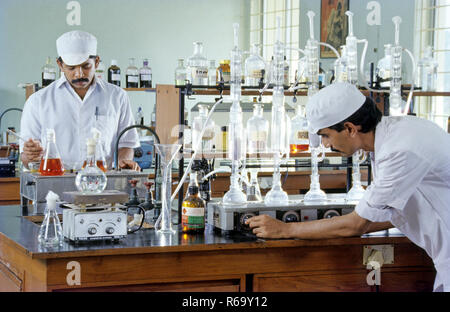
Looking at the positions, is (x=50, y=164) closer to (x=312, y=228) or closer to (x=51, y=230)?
(x=51, y=230)

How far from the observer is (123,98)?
4.28 metres

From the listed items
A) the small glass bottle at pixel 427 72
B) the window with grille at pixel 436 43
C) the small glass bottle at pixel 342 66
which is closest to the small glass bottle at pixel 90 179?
the small glass bottle at pixel 342 66

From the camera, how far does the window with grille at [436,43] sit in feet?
21.4

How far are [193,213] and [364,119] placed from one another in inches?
28.4

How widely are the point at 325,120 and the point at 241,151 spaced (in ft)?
1.35

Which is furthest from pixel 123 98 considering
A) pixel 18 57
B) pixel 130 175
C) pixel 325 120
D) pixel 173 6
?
pixel 173 6

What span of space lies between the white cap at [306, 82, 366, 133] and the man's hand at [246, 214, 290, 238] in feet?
→ 1.20

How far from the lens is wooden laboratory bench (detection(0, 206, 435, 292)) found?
88.5 inches

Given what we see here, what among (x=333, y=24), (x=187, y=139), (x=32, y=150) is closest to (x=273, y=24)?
(x=333, y=24)

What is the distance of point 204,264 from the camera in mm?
2387

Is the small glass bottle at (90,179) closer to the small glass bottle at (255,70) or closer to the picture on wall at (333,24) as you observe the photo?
the small glass bottle at (255,70)

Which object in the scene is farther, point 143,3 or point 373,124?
point 143,3

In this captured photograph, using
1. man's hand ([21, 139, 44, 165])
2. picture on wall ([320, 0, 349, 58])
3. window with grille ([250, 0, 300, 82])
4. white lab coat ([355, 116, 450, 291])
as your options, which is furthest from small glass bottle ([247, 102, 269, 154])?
window with grille ([250, 0, 300, 82])
